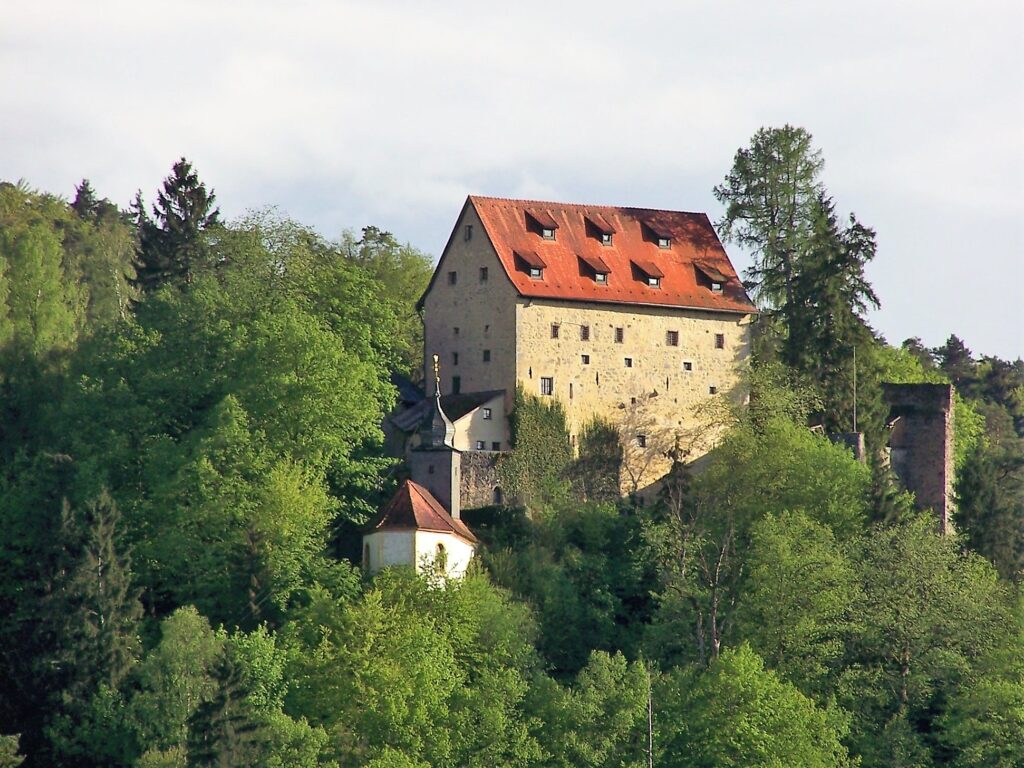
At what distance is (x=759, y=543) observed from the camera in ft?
212

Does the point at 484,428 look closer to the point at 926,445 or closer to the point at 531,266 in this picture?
the point at 531,266

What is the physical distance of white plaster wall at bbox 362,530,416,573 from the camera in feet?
204

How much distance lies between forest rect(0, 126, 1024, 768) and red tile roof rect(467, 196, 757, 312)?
289 cm

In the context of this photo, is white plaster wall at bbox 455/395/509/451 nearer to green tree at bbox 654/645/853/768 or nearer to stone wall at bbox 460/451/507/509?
stone wall at bbox 460/451/507/509

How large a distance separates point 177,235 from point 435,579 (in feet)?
59.6

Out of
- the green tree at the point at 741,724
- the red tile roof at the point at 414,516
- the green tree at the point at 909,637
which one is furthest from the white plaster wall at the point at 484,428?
the green tree at the point at 909,637

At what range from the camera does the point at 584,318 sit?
69438mm

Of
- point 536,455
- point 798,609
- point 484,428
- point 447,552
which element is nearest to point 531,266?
point 484,428

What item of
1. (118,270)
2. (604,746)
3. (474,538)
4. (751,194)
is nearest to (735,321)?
(751,194)

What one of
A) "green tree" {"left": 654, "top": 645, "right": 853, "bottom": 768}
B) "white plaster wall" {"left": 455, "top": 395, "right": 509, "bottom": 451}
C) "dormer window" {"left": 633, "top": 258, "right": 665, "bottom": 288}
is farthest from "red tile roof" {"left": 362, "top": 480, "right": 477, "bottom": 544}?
"dormer window" {"left": 633, "top": 258, "right": 665, "bottom": 288}

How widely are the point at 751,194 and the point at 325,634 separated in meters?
24.5

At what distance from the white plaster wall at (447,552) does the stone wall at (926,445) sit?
15189 mm

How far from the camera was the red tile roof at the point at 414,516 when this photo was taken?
62312mm

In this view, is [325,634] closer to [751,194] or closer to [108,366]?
[108,366]
